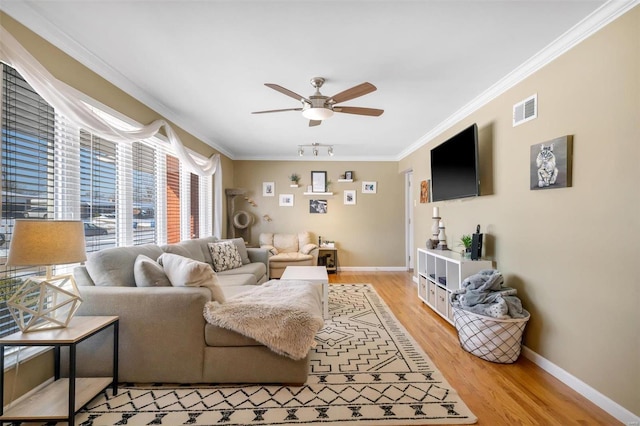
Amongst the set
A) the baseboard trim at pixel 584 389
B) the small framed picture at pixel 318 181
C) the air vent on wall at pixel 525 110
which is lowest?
the baseboard trim at pixel 584 389

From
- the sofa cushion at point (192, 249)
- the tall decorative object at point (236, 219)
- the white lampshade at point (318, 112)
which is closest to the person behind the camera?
the white lampshade at point (318, 112)

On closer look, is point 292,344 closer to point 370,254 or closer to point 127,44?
point 127,44

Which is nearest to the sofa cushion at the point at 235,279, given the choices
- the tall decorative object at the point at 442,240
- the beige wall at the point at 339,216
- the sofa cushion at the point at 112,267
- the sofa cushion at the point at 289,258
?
the sofa cushion at the point at 112,267

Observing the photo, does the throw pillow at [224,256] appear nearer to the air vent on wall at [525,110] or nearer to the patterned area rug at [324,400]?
the patterned area rug at [324,400]

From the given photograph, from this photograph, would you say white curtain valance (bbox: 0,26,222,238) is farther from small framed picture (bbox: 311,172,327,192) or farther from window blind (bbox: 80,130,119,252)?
small framed picture (bbox: 311,172,327,192)

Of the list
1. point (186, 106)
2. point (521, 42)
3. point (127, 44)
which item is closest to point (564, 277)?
point (521, 42)

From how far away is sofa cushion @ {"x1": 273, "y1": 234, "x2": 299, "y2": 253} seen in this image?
18.9 feet

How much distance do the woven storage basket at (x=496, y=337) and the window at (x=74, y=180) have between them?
10.7ft

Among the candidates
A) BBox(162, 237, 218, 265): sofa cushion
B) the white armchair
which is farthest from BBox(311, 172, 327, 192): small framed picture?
BBox(162, 237, 218, 265): sofa cushion

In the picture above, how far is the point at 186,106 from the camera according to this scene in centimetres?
331

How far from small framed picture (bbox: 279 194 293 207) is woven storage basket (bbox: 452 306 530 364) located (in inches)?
170

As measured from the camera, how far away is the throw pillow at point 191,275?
208 cm

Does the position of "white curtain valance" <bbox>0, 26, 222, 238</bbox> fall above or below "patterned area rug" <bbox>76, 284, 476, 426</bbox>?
above

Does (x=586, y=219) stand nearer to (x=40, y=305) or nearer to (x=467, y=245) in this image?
(x=467, y=245)
